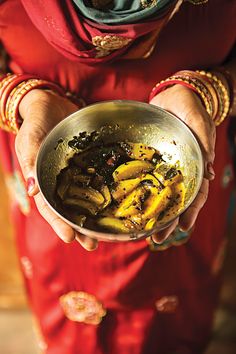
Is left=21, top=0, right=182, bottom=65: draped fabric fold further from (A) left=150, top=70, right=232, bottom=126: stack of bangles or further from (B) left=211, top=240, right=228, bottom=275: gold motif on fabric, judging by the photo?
(B) left=211, top=240, right=228, bottom=275: gold motif on fabric

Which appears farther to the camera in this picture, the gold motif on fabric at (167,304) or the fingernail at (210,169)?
the gold motif on fabric at (167,304)

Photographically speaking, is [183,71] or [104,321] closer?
[183,71]

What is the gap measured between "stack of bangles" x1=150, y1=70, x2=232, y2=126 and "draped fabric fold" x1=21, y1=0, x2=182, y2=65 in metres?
0.07

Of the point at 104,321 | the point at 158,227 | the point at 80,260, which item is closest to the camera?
the point at 158,227

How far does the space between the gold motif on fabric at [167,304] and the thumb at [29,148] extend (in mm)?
432

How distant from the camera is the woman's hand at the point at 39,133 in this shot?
1.97 feet

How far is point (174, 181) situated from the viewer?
657 millimetres

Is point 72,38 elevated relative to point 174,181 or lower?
elevated

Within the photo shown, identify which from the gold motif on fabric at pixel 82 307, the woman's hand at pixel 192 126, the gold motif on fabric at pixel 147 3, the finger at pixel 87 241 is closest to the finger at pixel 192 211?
the woman's hand at pixel 192 126

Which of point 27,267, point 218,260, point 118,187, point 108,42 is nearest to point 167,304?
point 218,260

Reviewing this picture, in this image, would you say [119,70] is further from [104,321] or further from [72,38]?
[104,321]

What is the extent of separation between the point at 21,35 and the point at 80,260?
14.6 inches

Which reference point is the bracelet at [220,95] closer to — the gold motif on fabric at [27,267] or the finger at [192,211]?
the finger at [192,211]

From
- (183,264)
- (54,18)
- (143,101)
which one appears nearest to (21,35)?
(54,18)
